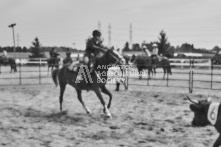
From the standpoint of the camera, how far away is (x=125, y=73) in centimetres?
1427

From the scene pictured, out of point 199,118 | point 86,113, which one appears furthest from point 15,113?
point 199,118

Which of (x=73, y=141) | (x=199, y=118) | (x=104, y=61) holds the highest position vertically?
(x=104, y=61)

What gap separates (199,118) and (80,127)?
9.48ft

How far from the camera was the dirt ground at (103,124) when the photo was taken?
17.1ft

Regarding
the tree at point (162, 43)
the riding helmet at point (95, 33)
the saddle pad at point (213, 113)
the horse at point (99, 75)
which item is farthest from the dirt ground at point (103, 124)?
the tree at point (162, 43)

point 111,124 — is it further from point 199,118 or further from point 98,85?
point 199,118

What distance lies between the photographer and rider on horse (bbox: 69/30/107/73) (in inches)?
299

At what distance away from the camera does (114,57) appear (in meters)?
7.41

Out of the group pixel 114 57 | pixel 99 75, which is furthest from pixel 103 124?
pixel 114 57

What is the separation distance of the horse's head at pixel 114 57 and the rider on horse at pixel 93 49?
0.47ft

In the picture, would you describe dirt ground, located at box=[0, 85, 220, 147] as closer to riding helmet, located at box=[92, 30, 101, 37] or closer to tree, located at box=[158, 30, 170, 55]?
riding helmet, located at box=[92, 30, 101, 37]

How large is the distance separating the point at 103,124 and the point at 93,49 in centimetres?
217

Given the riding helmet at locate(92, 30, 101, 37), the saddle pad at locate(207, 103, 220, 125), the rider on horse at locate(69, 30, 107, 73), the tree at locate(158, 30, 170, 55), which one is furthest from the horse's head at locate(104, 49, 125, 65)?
the tree at locate(158, 30, 170, 55)

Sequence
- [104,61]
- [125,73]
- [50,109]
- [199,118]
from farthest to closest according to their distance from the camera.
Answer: [125,73]
[50,109]
[104,61]
[199,118]
